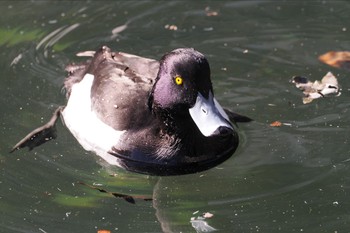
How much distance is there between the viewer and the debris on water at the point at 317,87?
29.7 ft

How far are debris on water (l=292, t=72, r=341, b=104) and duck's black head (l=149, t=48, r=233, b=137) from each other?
4.30 feet

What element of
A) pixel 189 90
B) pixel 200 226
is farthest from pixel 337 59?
pixel 200 226

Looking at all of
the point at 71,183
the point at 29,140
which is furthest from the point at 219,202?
the point at 29,140

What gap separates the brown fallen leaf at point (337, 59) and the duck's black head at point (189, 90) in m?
2.03

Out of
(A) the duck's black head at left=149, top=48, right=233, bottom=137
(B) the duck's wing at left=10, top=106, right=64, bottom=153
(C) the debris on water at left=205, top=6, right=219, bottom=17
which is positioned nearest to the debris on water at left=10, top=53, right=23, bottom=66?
(B) the duck's wing at left=10, top=106, right=64, bottom=153

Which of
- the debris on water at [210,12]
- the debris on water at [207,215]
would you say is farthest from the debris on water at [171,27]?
the debris on water at [207,215]

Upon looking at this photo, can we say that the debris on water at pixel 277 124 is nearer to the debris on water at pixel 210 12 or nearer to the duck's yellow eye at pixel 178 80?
the duck's yellow eye at pixel 178 80

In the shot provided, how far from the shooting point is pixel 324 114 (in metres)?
8.72

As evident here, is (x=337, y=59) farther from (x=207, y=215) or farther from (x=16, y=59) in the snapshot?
(x=16, y=59)

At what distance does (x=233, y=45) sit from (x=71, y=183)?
3.06m

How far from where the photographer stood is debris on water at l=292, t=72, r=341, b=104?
905 cm

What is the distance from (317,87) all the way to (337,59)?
70 centimetres

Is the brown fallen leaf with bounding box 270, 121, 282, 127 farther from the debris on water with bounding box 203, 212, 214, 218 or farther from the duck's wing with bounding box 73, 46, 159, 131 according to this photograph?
the debris on water with bounding box 203, 212, 214, 218

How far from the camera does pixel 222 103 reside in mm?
9078
